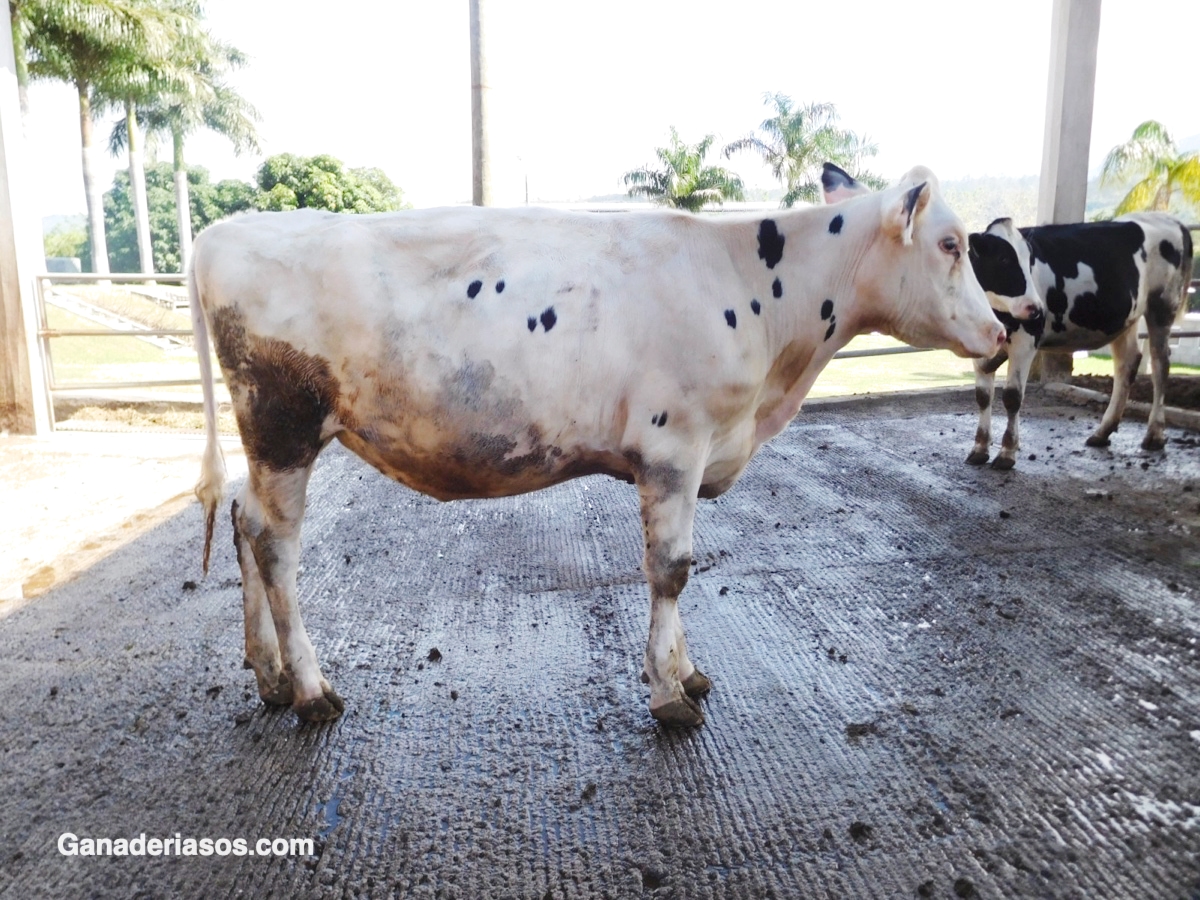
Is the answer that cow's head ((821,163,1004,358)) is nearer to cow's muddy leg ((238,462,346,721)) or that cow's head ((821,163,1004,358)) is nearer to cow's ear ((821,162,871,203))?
cow's ear ((821,162,871,203))

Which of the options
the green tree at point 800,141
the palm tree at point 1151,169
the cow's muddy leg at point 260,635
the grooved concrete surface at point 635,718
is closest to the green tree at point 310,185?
the green tree at point 800,141

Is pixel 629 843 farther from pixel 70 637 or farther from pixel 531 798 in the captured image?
pixel 70 637

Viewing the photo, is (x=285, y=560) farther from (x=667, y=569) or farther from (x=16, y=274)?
(x=16, y=274)

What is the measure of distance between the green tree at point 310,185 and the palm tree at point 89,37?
1090 centimetres

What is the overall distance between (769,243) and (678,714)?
1.67m

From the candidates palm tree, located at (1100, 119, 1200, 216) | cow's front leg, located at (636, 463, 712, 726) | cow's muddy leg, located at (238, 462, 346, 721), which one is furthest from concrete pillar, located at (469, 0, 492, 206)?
palm tree, located at (1100, 119, 1200, 216)

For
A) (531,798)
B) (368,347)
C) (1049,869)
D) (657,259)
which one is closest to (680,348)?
(657,259)

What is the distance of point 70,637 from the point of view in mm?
3631

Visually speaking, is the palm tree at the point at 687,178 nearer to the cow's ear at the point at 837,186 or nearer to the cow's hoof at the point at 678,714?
the cow's ear at the point at 837,186

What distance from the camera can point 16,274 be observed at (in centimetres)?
768

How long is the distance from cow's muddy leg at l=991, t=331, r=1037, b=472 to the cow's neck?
343 cm

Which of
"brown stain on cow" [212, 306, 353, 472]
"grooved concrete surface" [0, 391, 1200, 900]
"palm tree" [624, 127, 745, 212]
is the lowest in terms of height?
"grooved concrete surface" [0, 391, 1200, 900]

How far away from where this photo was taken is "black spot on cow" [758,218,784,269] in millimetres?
3088

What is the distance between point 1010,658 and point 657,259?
79.8 inches
